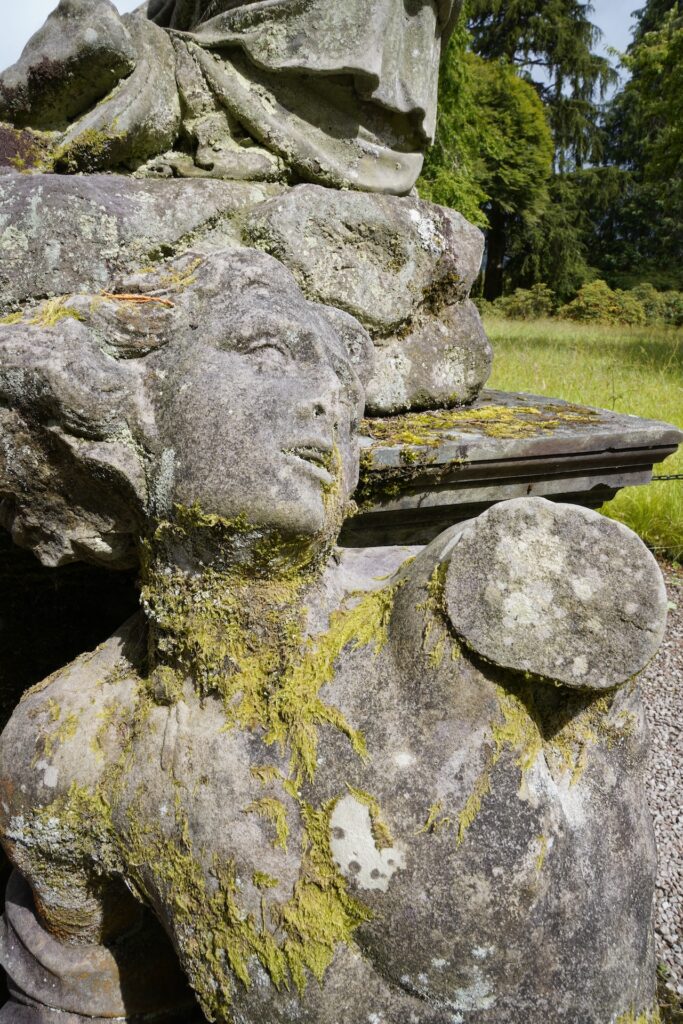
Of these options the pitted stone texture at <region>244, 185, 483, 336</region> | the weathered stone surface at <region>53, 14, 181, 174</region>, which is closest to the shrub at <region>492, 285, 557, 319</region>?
the pitted stone texture at <region>244, 185, 483, 336</region>

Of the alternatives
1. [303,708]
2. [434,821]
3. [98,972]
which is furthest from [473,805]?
[98,972]

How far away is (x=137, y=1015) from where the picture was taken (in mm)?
1375

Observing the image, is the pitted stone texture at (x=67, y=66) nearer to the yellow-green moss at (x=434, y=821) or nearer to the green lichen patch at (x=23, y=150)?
the green lichen patch at (x=23, y=150)

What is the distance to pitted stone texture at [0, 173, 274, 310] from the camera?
1596 mm

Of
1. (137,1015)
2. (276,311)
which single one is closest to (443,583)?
(276,311)

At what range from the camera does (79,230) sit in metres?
1.62

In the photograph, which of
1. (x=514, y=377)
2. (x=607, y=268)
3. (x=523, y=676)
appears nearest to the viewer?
(x=523, y=676)

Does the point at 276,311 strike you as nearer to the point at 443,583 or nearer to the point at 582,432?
the point at 443,583

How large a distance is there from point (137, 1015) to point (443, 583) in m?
1.05

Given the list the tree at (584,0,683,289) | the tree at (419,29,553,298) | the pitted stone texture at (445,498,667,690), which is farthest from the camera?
the tree at (584,0,683,289)

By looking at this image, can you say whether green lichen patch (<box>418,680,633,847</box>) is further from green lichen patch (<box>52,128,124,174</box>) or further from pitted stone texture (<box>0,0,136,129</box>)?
pitted stone texture (<box>0,0,136,129</box>)

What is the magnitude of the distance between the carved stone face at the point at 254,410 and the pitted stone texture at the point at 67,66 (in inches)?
43.5

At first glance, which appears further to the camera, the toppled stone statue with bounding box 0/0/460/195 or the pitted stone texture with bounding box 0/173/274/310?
the toppled stone statue with bounding box 0/0/460/195

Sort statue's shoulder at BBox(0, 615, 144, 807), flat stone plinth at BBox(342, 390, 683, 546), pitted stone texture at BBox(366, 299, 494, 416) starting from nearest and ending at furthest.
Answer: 1. statue's shoulder at BBox(0, 615, 144, 807)
2. flat stone plinth at BBox(342, 390, 683, 546)
3. pitted stone texture at BBox(366, 299, 494, 416)
